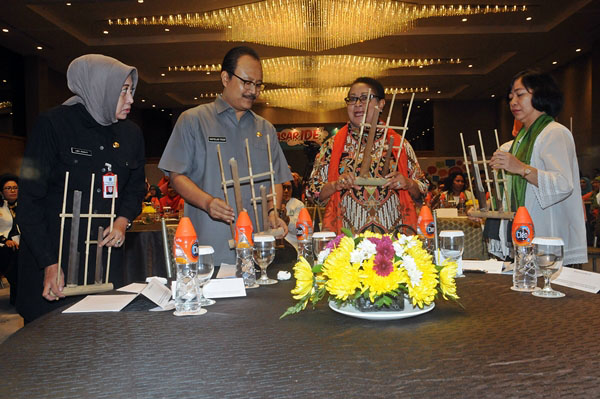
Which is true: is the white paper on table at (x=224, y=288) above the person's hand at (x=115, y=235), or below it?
below

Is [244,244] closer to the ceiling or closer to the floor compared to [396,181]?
closer to the floor

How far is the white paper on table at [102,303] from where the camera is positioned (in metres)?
1.39

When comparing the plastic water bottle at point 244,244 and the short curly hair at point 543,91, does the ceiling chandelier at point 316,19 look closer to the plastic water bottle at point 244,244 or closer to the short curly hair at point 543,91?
the short curly hair at point 543,91

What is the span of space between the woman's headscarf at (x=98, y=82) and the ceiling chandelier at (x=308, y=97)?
10490 mm

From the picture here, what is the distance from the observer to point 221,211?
6.63ft

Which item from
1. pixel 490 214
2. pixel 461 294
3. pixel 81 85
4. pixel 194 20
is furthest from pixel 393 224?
pixel 194 20

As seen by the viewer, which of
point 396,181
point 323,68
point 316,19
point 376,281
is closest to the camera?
point 376,281

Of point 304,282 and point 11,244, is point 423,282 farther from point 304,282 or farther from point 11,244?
point 11,244

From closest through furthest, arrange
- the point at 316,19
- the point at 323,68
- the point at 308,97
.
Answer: the point at 316,19, the point at 323,68, the point at 308,97

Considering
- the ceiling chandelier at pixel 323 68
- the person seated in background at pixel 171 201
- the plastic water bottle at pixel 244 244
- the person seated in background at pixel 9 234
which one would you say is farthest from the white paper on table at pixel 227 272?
the ceiling chandelier at pixel 323 68

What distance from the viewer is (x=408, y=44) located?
9.98m

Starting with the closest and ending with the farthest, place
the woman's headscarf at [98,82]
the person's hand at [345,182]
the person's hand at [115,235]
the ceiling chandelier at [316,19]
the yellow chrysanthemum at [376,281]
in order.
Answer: the yellow chrysanthemum at [376,281] → the person's hand at [115,235] → the woman's headscarf at [98,82] → the person's hand at [345,182] → the ceiling chandelier at [316,19]

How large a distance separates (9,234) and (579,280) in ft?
17.4

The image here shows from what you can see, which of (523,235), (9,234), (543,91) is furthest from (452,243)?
(9,234)
